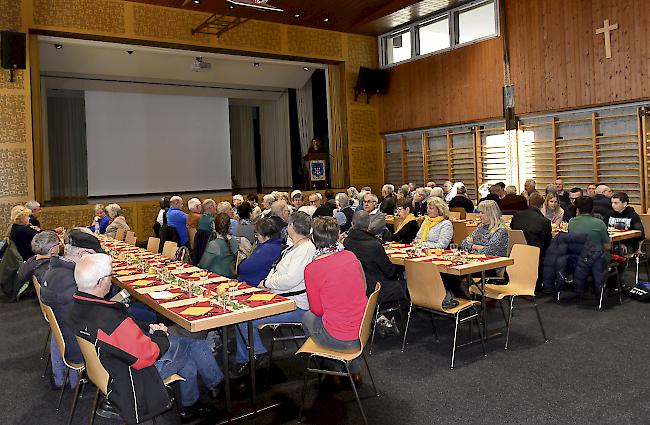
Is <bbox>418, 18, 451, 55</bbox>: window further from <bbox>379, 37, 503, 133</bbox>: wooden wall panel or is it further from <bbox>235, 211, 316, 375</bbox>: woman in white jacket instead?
<bbox>235, 211, 316, 375</bbox>: woman in white jacket

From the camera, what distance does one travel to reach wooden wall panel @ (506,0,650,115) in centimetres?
934

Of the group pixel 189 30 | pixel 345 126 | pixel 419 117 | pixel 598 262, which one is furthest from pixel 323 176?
pixel 598 262

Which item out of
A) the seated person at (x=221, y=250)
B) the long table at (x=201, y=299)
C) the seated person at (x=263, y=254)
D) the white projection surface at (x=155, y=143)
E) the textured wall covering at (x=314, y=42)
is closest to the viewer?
the long table at (x=201, y=299)

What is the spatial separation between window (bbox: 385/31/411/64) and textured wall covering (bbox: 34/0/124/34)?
698cm

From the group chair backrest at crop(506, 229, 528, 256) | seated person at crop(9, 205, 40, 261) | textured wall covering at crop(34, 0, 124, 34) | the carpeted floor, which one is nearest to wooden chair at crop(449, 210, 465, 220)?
chair backrest at crop(506, 229, 528, 256)

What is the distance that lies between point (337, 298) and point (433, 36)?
11248mm

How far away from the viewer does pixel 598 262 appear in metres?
6.10

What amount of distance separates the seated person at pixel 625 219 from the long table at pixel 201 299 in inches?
212

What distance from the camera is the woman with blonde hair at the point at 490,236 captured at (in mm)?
5539

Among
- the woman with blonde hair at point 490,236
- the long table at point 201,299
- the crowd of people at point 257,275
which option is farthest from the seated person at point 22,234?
the woman with blonde hair at point 490,236

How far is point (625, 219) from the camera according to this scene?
23.2 feet

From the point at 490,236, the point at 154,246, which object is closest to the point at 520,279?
the point at 490,236

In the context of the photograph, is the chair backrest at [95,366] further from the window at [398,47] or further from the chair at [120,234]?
the window at [398,47]

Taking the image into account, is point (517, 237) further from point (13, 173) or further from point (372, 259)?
point (13, 173)
